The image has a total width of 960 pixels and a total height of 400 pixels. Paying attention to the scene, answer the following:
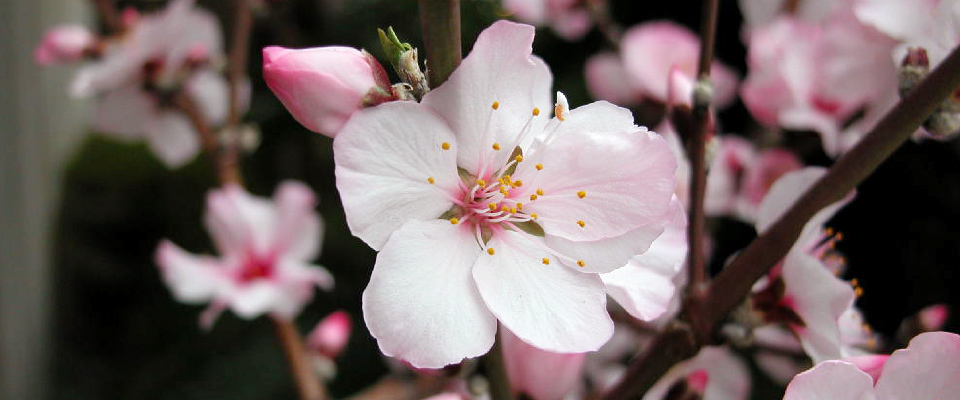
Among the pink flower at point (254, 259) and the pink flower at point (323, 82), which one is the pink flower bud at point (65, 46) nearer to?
the pink flower at point (254, 259)

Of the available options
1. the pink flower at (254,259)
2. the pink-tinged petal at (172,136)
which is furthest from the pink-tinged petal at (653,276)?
the pink-tinged petal at (172,136)

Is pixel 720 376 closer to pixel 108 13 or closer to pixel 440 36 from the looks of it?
pixel 440 36

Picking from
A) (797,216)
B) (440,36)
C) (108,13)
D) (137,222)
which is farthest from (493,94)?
(137,222)

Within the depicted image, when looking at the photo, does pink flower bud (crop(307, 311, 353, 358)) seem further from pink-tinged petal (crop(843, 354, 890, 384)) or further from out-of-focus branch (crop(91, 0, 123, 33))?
pink-tinged petal (crop(843, 354, 890, 384))

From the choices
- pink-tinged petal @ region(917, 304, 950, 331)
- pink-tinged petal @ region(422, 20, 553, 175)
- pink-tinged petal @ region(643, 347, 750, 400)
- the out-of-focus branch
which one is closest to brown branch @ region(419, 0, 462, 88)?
pink-tinged petal @ region(422, 20, 553, 175)

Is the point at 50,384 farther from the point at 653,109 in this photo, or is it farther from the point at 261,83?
the point at 653,109

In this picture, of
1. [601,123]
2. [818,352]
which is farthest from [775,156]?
[601,123]
